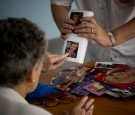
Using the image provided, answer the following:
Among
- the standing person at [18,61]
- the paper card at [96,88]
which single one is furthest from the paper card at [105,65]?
the standing person at [18,61]

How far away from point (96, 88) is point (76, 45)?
0.74ft

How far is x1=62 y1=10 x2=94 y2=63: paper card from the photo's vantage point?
4.32 feet

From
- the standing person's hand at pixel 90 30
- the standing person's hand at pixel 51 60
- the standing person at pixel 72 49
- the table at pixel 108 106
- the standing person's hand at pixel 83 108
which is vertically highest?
the standing person's hand at pixel 90 30

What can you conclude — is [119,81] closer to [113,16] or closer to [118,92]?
[118,92]

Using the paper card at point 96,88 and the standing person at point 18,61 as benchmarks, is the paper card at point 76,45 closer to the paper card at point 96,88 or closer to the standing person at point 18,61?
the paper card at point 96,88

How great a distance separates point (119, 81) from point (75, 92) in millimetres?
219

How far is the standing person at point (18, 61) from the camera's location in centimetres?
77

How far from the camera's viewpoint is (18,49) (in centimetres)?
78

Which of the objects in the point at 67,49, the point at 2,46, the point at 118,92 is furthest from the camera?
the point at 67,49

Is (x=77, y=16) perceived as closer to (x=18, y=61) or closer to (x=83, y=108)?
(x=83, y=108)

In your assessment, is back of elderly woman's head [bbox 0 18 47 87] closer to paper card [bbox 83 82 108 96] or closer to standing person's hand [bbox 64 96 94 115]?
standing person's hand [bbox 64 96 94 115]

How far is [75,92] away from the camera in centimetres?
128

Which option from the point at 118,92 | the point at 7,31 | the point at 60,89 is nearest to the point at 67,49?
the point at 60,89

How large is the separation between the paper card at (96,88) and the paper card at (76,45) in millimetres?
126
